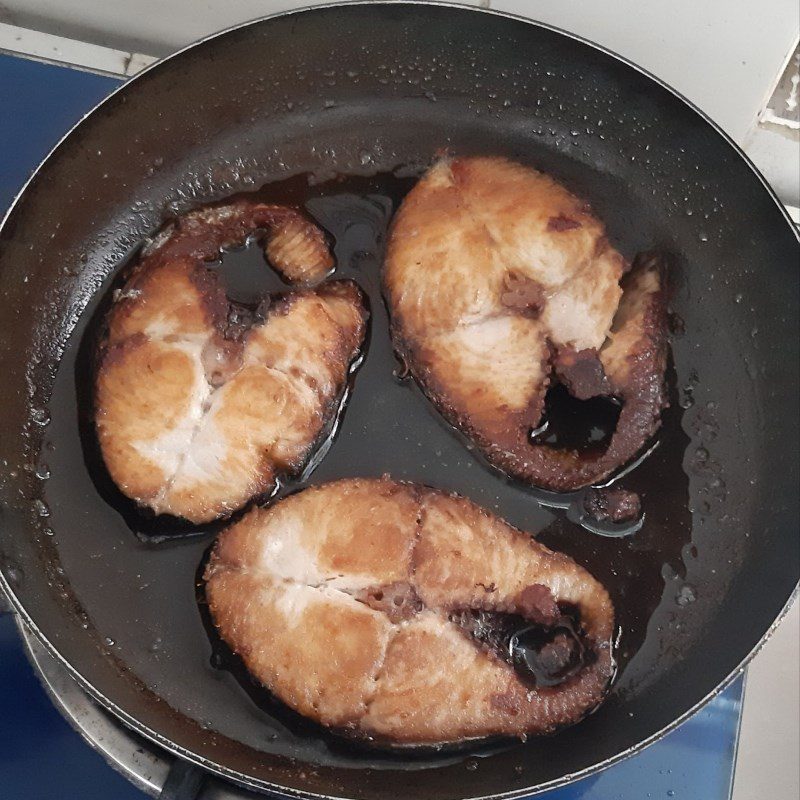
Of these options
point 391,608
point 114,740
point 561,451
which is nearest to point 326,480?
point 391,608

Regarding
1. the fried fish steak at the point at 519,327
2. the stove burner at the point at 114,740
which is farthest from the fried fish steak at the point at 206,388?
the stove burner at the point at 114,740

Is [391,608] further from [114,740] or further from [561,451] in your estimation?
[114,740]

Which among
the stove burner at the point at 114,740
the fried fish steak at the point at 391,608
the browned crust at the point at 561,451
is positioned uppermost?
the browned crust at the point at 561,451

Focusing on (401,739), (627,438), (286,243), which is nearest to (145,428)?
(286,243)

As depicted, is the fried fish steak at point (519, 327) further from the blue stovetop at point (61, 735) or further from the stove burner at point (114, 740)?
the stove burner at point (114, 740)

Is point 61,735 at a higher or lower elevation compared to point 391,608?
lower

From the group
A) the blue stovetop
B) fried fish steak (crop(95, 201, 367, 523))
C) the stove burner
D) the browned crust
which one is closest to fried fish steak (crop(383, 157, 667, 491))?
the browned crust

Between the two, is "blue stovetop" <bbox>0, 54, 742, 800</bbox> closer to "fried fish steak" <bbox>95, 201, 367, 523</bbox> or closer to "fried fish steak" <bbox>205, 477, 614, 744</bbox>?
"fried fish steak" <bbox>205, 477, 614, 744</bbox>

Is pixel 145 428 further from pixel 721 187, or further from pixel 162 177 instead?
pixel 721 187
